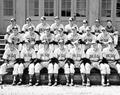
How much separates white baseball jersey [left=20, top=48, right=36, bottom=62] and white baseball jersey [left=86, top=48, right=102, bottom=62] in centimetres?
234

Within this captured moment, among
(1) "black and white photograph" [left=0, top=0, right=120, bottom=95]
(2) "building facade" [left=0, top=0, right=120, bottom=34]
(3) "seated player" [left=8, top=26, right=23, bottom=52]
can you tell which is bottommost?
(1) "black and white photograph" [left=0, top=0, right=120, bottom=95]

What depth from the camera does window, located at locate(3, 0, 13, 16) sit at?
15.7 meters

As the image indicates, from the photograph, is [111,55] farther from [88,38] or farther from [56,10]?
[56,10]

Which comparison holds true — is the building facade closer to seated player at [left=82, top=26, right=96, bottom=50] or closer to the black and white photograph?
the black and white photograph

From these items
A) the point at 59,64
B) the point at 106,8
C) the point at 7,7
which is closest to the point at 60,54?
the point at 59,64

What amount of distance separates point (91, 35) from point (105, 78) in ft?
7.44

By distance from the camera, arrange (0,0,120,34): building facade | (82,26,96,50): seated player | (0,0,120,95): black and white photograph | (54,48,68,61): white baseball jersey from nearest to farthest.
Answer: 1. (0,0,120,95): black and white photograph
2. (54,48,68,61): white baseball jersey
3. (82,26,96,50): seated player
4. (0,0,120,34): building facade

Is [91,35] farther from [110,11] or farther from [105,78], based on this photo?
[110,11]

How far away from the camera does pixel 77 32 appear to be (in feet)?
40.8

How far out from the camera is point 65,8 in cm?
1561

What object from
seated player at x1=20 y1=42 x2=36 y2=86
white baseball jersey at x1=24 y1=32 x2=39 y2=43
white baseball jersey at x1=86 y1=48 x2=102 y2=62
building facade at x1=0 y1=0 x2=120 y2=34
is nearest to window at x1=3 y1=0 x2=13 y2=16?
building facade at x1=0 y1=0 x2=120 y2=34

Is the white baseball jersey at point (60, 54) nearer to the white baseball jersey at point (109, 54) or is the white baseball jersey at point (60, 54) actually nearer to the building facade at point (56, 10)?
the white baseball jersey at point (109, 54)

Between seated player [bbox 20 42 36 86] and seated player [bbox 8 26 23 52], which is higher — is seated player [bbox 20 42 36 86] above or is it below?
below

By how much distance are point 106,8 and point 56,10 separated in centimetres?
310
